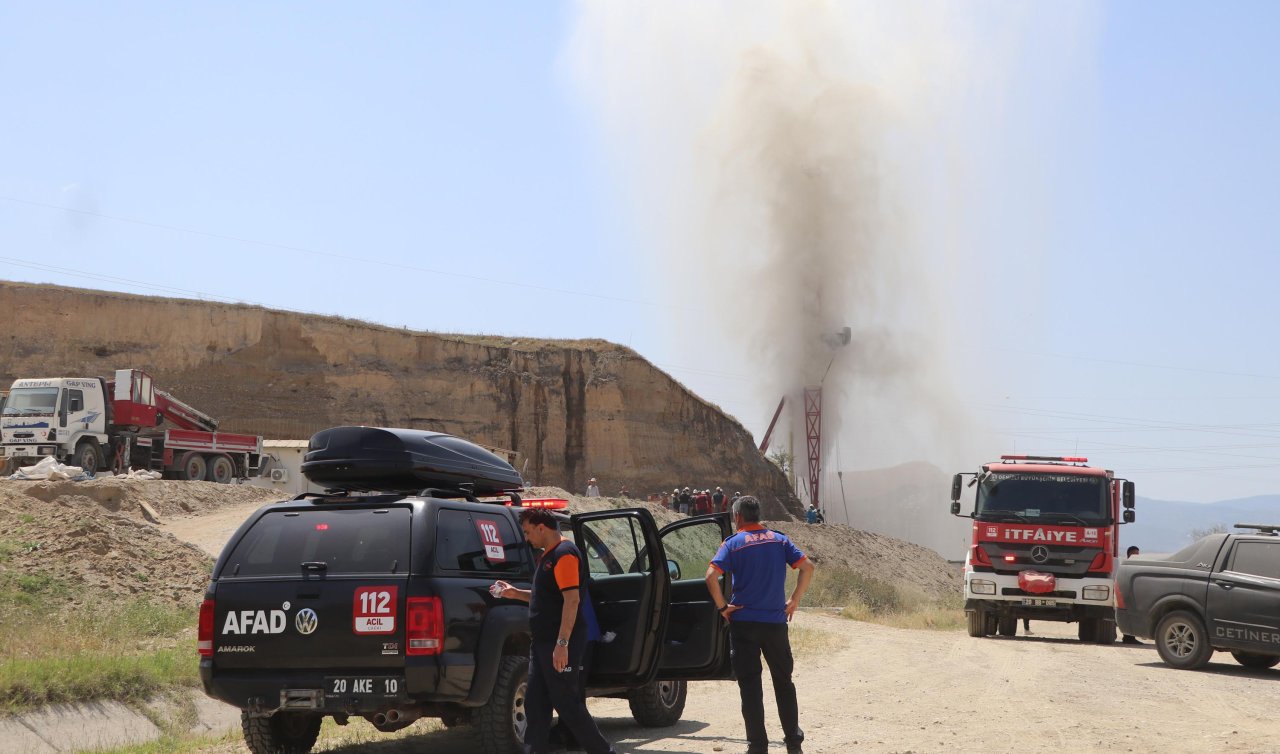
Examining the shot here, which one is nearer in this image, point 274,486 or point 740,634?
point 740,634

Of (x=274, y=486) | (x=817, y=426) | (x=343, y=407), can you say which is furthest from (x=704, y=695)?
(x=817, y=426)

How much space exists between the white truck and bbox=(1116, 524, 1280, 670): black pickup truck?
92.2ft

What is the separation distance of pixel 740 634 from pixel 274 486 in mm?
34435

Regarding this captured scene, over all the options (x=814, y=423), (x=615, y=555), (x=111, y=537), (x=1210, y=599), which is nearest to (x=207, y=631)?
(x=615, y=555)

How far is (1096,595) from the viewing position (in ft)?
62.0

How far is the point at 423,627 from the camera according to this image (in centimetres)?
748

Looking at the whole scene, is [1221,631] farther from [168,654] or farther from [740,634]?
[168,654]

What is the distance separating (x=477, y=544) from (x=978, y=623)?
13755 mm

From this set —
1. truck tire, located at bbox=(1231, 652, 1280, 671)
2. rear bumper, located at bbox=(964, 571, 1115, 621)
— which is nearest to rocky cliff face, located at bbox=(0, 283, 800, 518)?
rear bumper, located at bbox=(964, 571, 1115, 621)

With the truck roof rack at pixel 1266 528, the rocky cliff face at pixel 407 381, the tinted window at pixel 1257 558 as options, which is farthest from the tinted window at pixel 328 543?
the rocky cliff face at pixel 407 381

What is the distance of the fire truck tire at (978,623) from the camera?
20.0m

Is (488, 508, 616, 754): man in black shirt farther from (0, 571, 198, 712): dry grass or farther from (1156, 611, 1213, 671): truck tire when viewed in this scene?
(1156, 611, 1213, 671): truck tire

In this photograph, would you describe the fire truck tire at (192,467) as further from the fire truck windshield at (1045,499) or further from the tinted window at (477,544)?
the tinted window at (477,544)

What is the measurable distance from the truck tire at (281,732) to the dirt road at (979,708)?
1.52 feet
